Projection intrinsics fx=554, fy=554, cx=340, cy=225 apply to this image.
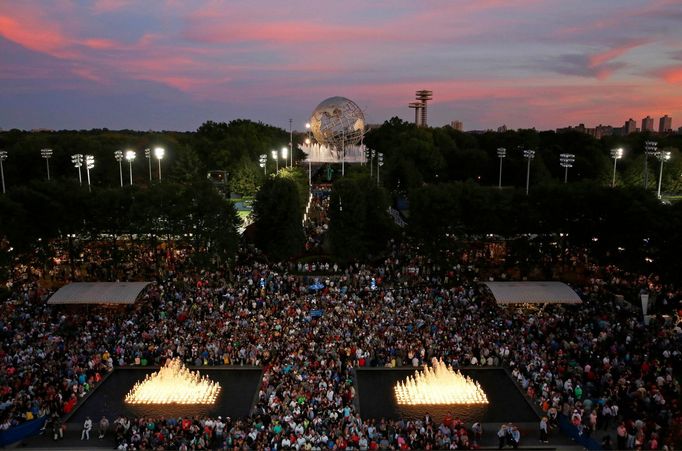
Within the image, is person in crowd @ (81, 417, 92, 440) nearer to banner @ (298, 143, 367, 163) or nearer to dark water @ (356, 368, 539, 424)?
dark water @ (356, 368, 539, 424)

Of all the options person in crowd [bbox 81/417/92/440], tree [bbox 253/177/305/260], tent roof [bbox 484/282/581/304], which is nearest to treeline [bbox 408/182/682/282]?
tent roof [bbox 484/282/581/304]

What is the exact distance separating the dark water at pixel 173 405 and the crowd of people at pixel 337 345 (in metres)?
0.56

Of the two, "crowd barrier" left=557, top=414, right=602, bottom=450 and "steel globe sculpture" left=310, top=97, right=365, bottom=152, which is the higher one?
"steel globe sculpture" left=310, top=97, right=365, bottom=152

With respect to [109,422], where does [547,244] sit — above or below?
above

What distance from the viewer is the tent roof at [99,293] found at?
28.4 meters

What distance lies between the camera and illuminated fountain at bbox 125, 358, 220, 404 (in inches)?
835

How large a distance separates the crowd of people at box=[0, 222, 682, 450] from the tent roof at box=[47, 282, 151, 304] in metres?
0.87

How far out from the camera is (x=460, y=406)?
2095 cm

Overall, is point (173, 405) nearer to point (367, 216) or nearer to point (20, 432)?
point (20, 432)

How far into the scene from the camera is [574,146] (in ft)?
248

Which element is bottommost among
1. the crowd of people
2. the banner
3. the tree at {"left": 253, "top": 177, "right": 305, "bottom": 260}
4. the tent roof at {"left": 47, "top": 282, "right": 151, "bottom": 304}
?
the crowd of people

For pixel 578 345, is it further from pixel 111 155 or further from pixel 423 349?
pixel 111 155

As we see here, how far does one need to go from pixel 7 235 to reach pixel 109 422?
710 inches

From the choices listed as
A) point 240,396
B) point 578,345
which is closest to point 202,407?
point 240,396
